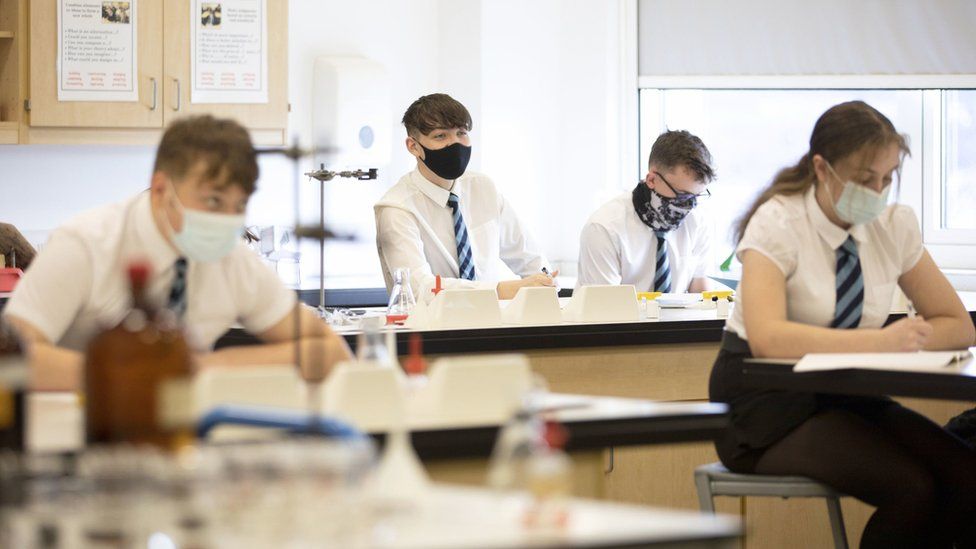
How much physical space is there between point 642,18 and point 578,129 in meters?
0.55

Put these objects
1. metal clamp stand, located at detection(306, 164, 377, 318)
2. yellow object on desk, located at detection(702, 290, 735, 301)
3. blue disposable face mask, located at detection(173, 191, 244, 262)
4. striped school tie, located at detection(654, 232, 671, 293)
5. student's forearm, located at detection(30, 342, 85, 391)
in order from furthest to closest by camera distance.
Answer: striped school tie, located at detection(654, 232, 671, 293), yellow object on desk, located at detection(702, 290, 735, 301), blue disposable face mask, located at detection(173, 191, 244, 262), student's forearm, located at detection(30, 342, 85, 391), metal clamp stand, located at detection(306, 164, 377, 318)

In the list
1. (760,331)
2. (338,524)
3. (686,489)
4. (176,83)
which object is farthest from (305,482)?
(176,83)

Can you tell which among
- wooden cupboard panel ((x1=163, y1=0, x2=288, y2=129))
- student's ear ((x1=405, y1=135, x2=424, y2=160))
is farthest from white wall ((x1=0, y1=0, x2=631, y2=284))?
student's ear ((x1=405, y1=135, x2=424, y2=160))

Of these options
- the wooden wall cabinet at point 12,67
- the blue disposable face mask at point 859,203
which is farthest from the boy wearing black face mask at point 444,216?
the wooden wall cabinet at point 12,67

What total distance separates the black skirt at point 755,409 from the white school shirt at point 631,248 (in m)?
1.43

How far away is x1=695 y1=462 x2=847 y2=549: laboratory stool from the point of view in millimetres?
2617

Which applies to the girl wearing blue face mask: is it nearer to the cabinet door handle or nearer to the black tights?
the black tights

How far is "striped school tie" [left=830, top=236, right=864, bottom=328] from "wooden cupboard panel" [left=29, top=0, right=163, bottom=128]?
314 cm

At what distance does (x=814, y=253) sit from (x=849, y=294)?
0.38 ft

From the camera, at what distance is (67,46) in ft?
16.5

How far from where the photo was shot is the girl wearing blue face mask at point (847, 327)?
8.48 ft

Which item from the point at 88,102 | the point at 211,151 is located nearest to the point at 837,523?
the point at 211,151

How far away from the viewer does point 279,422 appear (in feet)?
4.32

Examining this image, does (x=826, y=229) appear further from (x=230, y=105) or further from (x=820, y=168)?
(x=230, y=105)
